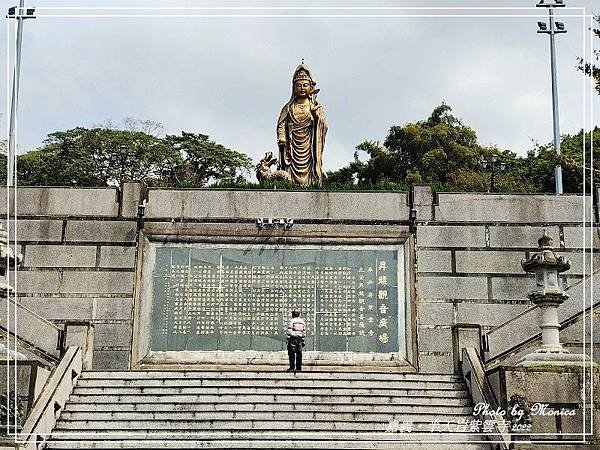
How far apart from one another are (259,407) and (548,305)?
4.45 meters

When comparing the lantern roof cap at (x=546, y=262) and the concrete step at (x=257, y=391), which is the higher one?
the lantern roof cap at (x=546, y=262)

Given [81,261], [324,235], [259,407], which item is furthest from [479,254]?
[81,261]

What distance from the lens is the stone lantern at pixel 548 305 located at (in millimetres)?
11453

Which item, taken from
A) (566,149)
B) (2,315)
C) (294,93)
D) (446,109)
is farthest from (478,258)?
(446,109)

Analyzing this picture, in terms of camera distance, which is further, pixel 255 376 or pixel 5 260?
pixel 255 376

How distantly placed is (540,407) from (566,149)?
21919mm

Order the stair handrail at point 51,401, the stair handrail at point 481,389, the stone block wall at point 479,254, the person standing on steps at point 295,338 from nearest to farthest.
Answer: the stair handrail at point 51,401 → the stair handrail at point 481,389 → the person standing on steps at point 295,338 → the stone block wall at point 479,254

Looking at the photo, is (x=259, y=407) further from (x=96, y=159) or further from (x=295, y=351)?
(x=96, y=159)

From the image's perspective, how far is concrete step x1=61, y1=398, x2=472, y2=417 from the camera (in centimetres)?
1213

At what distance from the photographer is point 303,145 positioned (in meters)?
18.3

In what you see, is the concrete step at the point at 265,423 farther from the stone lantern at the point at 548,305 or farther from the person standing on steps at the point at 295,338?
the person standing on steps at the point at 295,338

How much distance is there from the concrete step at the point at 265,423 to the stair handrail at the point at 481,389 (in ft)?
1.26

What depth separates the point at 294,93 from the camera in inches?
731

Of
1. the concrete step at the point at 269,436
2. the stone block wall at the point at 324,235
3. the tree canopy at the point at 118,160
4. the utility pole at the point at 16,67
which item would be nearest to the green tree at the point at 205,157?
the tree canopy at the point at 118,160
